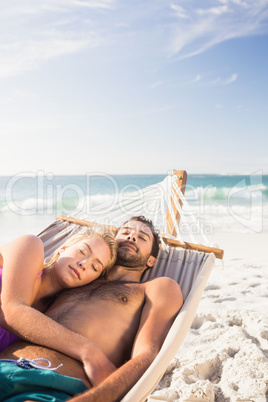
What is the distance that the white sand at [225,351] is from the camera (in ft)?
5.03

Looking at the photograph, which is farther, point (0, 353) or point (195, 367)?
point (195, 367)

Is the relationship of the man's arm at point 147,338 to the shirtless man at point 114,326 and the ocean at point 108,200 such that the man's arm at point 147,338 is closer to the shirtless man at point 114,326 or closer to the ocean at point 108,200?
the shirtless man at point 114,326

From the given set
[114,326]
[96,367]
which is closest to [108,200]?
A: [114,326]

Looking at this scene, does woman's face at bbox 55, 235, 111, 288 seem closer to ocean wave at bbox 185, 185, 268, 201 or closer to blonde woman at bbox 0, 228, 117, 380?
blonde woman at bbox 0, 228, 117, 380

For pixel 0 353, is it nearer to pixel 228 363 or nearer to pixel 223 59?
pixel 228 363

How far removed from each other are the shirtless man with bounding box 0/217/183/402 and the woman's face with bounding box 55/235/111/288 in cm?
6

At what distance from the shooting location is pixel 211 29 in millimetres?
10875

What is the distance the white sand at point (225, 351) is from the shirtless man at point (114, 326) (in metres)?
0.41

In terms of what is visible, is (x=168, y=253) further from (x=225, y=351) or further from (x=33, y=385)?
(x=33, y=385)

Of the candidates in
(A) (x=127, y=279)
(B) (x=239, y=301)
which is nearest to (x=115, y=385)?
(A) (x=127, y=279)

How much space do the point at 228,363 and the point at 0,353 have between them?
122cm

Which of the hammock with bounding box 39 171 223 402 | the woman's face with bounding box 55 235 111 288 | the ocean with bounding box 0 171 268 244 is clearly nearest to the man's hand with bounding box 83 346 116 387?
the hammock with bounding box 39 171 223 402

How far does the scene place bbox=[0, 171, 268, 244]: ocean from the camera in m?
8.01

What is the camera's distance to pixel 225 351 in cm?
187
